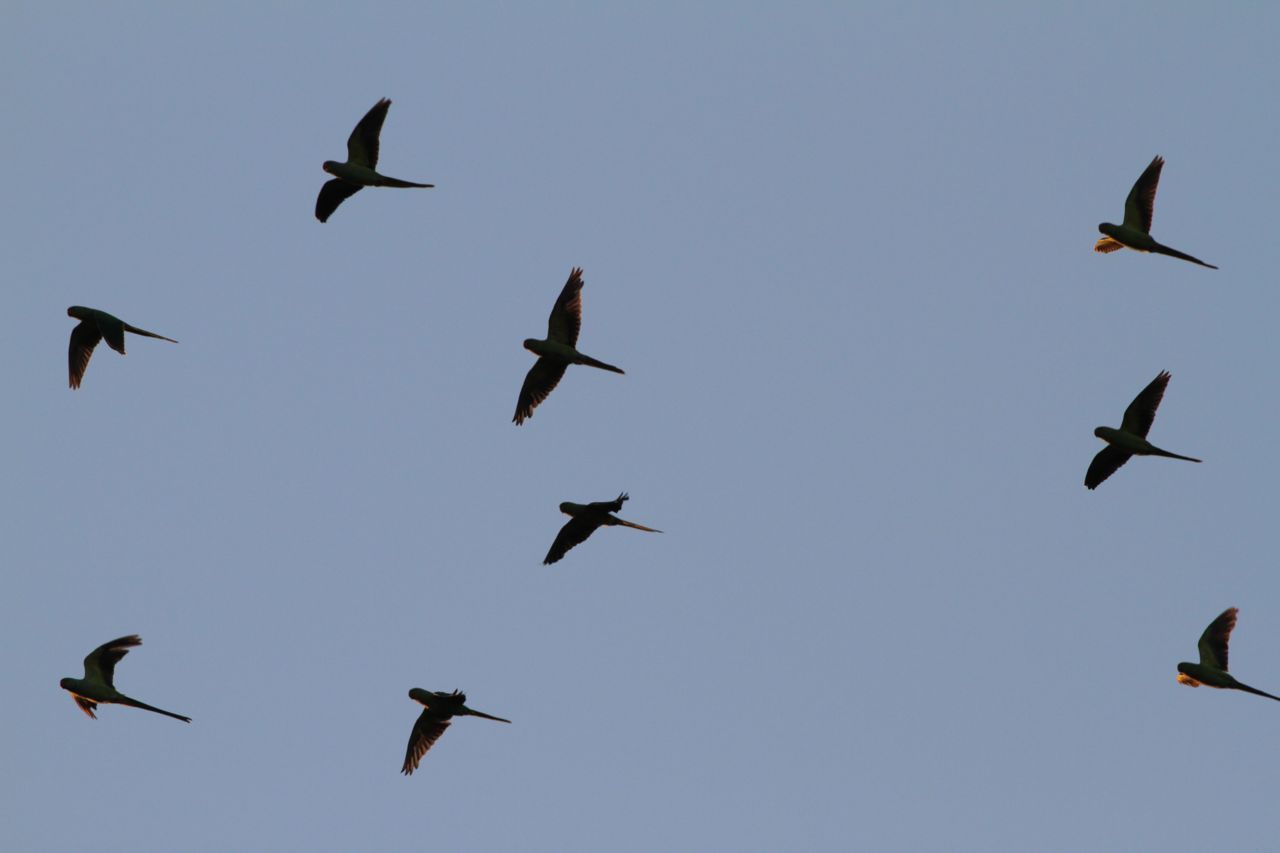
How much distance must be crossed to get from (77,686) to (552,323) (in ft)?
32.4

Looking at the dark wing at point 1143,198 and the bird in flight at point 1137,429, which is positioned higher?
the dark wing at point 1143,198

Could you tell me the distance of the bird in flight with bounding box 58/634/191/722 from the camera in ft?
90.6

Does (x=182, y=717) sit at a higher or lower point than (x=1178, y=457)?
lower

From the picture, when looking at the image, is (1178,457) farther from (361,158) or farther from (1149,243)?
(361,158)

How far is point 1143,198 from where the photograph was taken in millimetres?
29500

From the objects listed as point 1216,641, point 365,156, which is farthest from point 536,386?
point 1216,641

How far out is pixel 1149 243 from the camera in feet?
96.4

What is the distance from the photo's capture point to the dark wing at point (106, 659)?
27.8 meters

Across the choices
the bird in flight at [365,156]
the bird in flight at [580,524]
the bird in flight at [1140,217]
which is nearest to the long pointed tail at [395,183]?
the bird in flight at [365,156]

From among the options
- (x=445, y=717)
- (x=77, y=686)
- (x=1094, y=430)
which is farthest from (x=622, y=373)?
(x=77, y=686)

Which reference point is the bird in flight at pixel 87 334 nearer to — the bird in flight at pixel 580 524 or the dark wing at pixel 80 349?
the dark wing at pixel 80 349

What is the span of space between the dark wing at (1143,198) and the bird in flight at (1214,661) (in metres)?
6.92

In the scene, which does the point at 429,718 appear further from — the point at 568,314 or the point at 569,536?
the point at 568,314

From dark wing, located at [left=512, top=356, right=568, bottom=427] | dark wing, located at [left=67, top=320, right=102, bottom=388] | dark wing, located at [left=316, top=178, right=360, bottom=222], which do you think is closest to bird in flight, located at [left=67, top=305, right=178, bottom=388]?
dark wing, located at [left=67, top=320, right=102, bottom=388]
